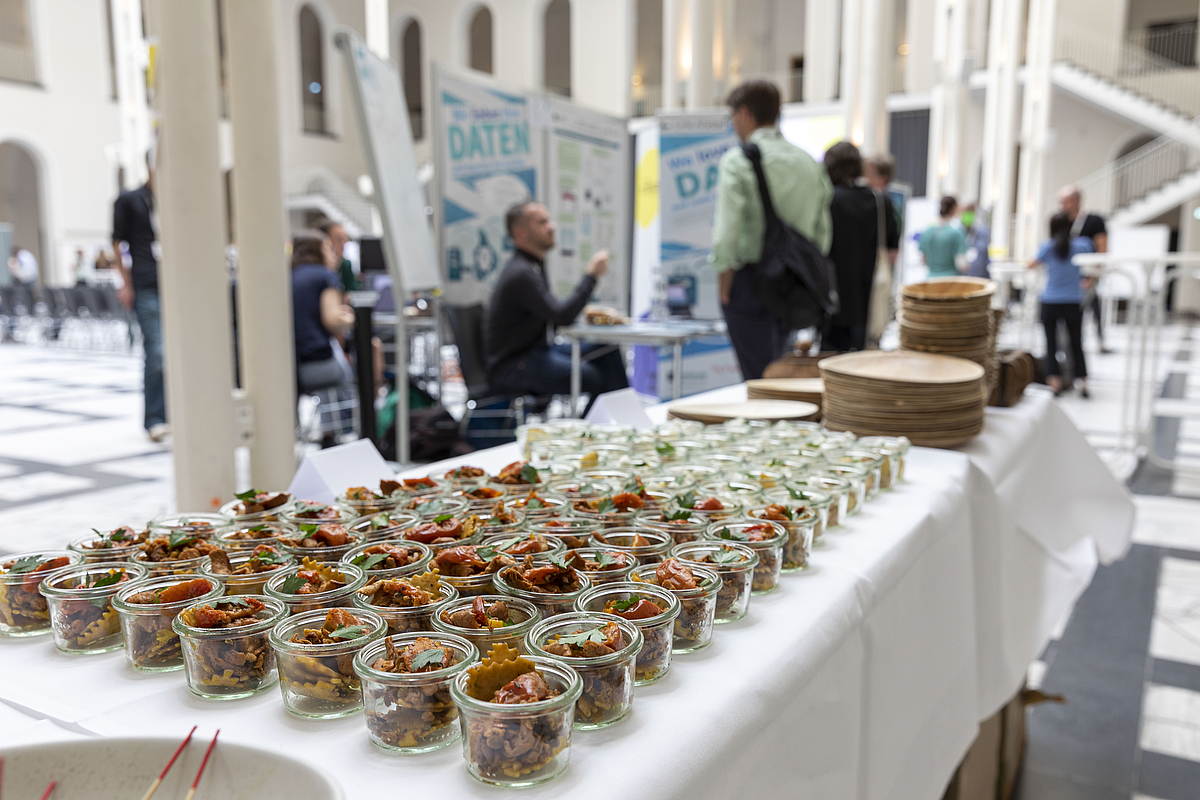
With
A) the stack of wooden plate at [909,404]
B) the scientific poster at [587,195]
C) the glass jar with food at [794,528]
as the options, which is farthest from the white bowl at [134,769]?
the scientific poster at [587,195]

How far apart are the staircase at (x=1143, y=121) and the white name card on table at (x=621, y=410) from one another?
16.4m

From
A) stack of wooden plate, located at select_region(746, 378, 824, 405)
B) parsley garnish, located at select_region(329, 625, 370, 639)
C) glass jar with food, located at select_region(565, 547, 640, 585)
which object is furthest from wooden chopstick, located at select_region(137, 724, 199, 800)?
stack of wooden plate, located at select_region(746, 378, 824, 405)

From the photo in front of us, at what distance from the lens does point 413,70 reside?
21.6m

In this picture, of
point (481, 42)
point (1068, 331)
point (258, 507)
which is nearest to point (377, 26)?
point (258, 507)

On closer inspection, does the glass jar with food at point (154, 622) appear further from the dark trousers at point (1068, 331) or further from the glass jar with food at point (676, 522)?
the dark trousers at point (1068, 331)

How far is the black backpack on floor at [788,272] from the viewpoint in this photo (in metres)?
3.11

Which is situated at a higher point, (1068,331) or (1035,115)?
(1035,115)

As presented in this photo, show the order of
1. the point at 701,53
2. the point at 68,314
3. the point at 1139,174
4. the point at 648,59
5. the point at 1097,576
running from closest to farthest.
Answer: the point at 1097,576 → the point at 701,53 → the point at 68,314 → the point at 1139,174 → the point at 648,59

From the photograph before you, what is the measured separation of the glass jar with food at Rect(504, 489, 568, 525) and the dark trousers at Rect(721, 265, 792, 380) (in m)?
2.22

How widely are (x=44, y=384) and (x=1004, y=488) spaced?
8853mm

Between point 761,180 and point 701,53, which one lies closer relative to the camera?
point 761,180

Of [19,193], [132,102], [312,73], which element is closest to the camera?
[132,102]

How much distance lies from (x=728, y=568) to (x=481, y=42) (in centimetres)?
2347

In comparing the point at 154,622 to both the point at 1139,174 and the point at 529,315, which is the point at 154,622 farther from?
the point at 1139,174
